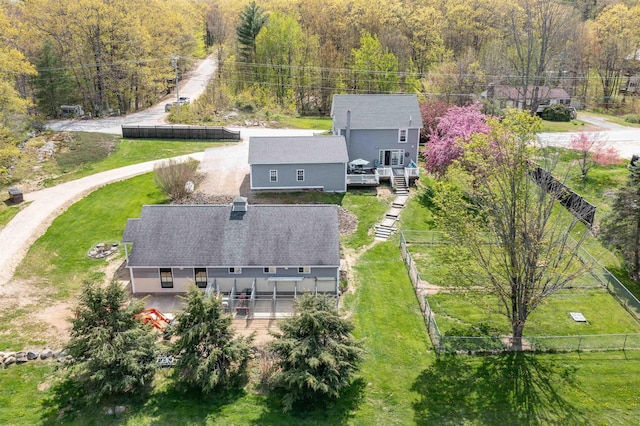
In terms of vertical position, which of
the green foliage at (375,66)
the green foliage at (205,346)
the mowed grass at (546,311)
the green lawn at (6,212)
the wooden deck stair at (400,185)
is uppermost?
the green foliage at (375,66)

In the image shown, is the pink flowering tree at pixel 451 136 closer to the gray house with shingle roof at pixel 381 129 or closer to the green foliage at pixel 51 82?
the gray house with shingle roof at pixel 381 129

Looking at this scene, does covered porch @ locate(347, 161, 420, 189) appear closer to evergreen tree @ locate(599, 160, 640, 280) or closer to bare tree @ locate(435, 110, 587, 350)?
evergreen tree @ locate(599, 160, 640, 280)

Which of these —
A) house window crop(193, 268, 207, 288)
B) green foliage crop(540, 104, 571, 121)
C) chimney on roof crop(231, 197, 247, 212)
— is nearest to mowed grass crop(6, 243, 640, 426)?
house window crop(193, 268, 207, 288)

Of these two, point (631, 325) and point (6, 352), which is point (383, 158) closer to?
point (631, 325)

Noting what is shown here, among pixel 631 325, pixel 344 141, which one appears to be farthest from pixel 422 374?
pixel 344 141

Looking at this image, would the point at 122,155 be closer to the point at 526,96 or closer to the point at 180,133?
the point at 180,133

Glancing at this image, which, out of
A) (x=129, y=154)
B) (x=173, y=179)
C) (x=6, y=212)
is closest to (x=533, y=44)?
(x=173, y=179)

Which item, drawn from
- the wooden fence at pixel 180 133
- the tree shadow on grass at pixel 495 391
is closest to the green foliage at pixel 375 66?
the wooden fence at pixel 180 133
